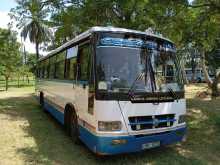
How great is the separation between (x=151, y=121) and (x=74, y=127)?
2390mm

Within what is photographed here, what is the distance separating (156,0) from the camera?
418 inches

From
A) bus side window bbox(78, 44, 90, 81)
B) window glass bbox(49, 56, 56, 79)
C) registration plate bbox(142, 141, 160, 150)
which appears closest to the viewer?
registration plate bbox(142, 141, 160, 150)

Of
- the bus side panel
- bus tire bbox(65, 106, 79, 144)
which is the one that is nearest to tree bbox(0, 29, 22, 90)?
the bus side panel

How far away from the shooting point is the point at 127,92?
20.6ft

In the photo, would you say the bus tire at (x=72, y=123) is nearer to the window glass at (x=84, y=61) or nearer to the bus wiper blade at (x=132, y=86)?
the window glass at (x=84, y=61)

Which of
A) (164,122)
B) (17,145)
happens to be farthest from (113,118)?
(17,145)

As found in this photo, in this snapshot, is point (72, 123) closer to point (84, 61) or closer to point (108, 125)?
point (84, 61)

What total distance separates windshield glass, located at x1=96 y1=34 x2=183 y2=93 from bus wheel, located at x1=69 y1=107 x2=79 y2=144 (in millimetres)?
1994

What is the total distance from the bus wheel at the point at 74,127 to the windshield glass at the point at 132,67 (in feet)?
6.54

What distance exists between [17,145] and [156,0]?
21.1 feet

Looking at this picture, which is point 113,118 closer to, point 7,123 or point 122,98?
point 122,98

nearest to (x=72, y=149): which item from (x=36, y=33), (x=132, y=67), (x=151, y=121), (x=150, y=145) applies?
(x=150, y=145)

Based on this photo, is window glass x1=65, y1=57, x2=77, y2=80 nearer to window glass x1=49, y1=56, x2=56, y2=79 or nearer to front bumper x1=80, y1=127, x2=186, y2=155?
front bumper x1=80, y1=127, x2=186, y2=155

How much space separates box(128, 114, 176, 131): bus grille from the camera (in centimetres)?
631
